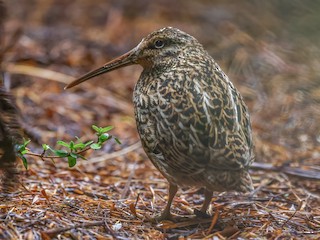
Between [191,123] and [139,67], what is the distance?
452 centimetres

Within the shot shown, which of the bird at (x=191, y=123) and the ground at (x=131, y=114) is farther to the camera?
the ground at (x=131, y=114)

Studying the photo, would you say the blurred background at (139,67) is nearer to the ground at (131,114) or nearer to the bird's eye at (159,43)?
the ground at (131,114)

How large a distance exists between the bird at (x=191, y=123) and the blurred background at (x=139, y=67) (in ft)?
5.86

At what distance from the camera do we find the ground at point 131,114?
4.11 metres

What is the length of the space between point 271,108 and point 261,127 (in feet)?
1.72

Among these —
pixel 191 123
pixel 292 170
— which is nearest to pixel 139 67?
pixel 292 170

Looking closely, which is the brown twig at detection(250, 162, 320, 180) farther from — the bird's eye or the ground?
the bird's eye

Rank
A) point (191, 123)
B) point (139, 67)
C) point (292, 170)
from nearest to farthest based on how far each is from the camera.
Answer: point (191, 123), point (292, 170), point (139, 67)

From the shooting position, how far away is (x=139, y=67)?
8445mm

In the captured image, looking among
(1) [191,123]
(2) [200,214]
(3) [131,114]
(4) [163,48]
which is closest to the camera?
(1) [191,123]

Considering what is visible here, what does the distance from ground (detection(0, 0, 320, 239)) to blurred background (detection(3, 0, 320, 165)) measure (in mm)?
19

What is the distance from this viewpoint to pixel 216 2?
1062 centimetres

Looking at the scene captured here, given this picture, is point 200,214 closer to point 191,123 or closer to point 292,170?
point 191,123

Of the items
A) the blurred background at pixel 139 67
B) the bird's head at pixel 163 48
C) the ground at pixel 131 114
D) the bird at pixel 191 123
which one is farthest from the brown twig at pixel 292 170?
the bird's head at pixel 163 48
